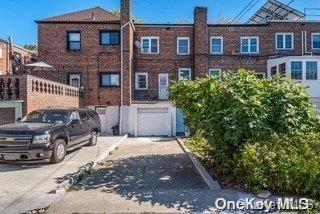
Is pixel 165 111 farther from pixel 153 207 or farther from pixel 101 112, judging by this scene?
pixel 153 207

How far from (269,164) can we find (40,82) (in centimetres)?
1314

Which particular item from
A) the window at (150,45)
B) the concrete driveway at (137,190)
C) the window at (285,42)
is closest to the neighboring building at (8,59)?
the window at (150,45)

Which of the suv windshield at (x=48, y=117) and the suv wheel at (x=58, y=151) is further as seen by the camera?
the suv windshield at (x=48, y=117)

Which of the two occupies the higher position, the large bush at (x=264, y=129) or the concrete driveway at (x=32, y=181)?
the large bush at (x=264, y=129)

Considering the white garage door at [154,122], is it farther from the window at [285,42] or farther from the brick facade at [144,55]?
the window at [285,42]

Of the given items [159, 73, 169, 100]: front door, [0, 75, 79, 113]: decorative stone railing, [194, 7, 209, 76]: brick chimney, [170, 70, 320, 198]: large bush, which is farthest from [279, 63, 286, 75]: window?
[170, 70, 320, 198]: large bush

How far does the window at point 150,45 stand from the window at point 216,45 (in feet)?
15.3

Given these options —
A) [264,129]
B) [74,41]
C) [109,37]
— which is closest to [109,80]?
[109,37]

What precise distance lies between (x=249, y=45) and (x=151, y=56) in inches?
328

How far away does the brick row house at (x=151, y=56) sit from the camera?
27.1 meters

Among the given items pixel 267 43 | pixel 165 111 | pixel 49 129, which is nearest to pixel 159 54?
pixel 165 111

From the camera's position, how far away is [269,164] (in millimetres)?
7840

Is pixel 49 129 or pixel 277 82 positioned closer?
pixel 277 82

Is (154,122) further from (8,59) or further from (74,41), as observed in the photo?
(8,59)
